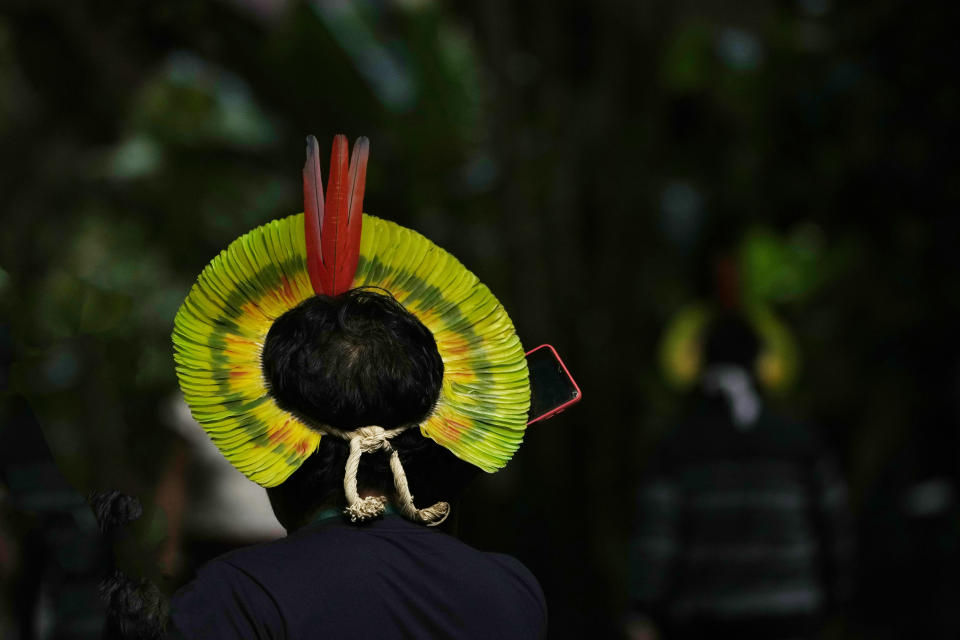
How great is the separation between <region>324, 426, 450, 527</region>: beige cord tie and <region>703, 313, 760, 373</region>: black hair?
2.49 metres

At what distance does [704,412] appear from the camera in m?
3.98

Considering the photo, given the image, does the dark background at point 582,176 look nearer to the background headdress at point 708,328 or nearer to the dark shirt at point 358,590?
the background headdress at point 708,328

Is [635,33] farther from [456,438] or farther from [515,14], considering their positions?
[456,438]

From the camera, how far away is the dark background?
20.9ft

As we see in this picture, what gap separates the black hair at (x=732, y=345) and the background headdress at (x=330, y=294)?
2298 millimetres

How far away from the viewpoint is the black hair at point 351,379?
159 cm

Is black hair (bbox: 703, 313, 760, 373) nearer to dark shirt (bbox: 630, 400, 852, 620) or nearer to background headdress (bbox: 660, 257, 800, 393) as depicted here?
background headdress (bbox: 660, 257, 800, 393)

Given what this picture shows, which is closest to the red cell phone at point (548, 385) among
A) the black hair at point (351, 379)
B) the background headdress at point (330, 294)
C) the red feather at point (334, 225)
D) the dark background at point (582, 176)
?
Answer: the background headdress at point (330, 294)

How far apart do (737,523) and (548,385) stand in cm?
218

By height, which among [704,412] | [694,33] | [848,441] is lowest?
[848,441]

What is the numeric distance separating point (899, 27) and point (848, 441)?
3.71m

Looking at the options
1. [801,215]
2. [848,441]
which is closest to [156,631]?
[801,215]

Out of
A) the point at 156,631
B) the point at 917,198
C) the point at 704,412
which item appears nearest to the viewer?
the point at 156,631

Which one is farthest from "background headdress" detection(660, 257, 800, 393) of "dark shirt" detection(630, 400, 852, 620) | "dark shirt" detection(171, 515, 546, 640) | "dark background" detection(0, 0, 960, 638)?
"dark shirt" detection(171, 515, 546, 640)
